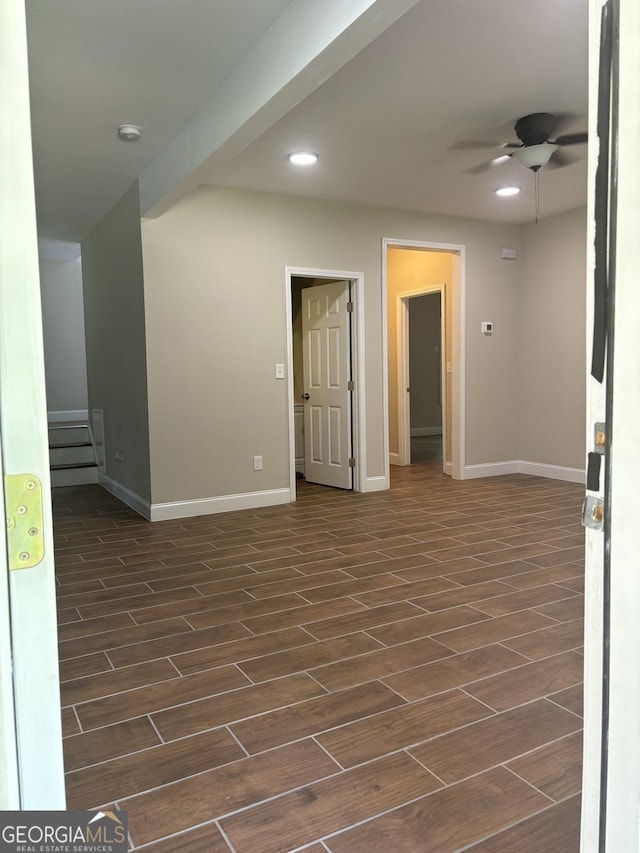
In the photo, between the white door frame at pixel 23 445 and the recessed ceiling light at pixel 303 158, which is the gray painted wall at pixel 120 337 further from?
the white door frame at pixel 23 445

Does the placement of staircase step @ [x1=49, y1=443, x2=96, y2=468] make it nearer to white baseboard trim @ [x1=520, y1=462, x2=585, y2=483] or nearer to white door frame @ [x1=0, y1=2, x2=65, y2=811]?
white baseboard trim @ [x1=520, y1=462, x2=585, y2=483]

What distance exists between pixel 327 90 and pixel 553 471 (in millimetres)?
4680

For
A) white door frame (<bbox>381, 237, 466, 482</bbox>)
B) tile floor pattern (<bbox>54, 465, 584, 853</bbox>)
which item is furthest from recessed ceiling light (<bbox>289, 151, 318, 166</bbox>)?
tile floor pattern (<bbox>54, 465, 584, 853</bbox>)

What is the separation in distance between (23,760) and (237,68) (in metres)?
3.21

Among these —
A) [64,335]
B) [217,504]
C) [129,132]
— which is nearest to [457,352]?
[217,504]

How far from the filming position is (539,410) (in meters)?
6.66

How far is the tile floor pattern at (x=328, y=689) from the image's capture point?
5.37 feet

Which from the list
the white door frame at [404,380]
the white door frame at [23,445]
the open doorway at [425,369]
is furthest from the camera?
the open doorway at [425,369]

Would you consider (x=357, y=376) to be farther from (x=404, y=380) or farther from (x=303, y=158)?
(x=303, y=158)

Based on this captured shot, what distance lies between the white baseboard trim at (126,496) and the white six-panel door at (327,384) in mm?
1901

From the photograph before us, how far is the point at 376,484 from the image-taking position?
6.06m

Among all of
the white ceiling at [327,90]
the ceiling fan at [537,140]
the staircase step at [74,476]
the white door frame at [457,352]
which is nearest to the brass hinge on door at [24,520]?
the white ceiling at [327,90]

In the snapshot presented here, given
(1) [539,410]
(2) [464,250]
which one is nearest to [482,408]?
(1) [539,410]

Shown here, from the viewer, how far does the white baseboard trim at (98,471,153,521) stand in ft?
16.9
